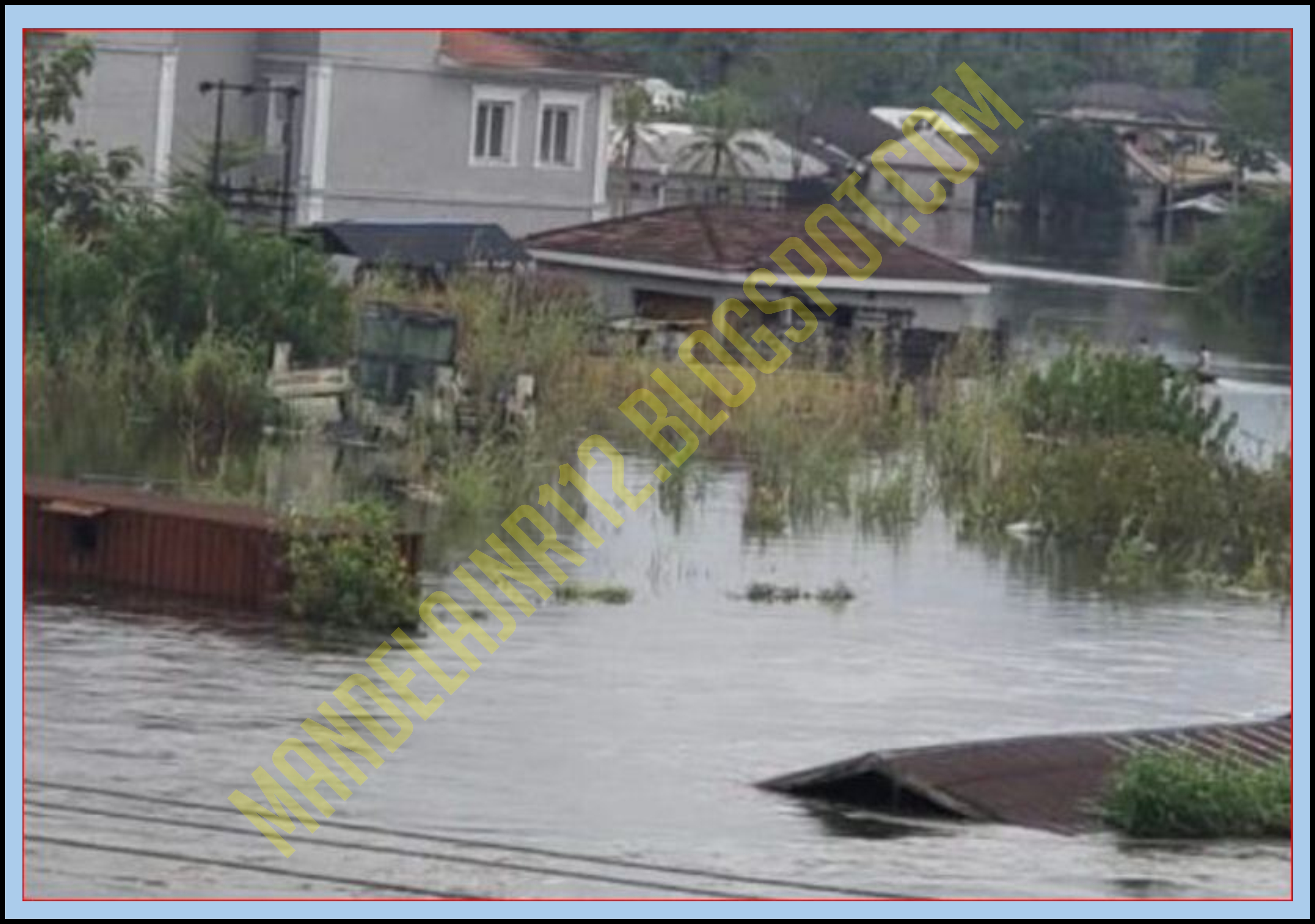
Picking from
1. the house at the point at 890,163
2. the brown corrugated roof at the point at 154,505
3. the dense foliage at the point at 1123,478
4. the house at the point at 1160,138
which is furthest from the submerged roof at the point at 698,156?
the brown corrugated roof at the point at 154,505

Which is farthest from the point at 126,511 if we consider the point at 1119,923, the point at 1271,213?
the point at 1271,213

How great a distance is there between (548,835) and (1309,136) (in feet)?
13.0

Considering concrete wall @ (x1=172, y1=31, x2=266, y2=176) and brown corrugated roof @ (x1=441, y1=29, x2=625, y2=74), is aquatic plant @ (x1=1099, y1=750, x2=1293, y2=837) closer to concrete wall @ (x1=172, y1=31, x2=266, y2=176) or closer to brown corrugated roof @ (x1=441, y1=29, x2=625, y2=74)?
concrete wall @ (x1=172, y1=31, x2=266, y2=176)

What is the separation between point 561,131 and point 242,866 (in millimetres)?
22821

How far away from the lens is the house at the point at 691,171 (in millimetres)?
50406

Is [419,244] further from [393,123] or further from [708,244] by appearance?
[393,123]

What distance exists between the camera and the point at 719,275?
2889 centimetres

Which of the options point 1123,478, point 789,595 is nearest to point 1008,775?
point 789,595

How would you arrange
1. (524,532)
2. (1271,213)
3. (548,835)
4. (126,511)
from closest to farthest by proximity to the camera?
1. (548,835)
2. (126,511)
3. (524,532)
4. (1271,213)

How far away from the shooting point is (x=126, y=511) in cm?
1625

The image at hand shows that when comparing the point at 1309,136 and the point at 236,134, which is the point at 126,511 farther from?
the point at 236,134

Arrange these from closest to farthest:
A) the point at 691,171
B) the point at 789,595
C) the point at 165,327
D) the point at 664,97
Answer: the point at 789,595, the point at 165,327, the point at 691,171, the point at 664,97

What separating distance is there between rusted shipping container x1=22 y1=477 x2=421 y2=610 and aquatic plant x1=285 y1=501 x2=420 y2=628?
0.13m

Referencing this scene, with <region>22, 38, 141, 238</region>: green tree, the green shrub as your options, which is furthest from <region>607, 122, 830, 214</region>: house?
the green shrub
